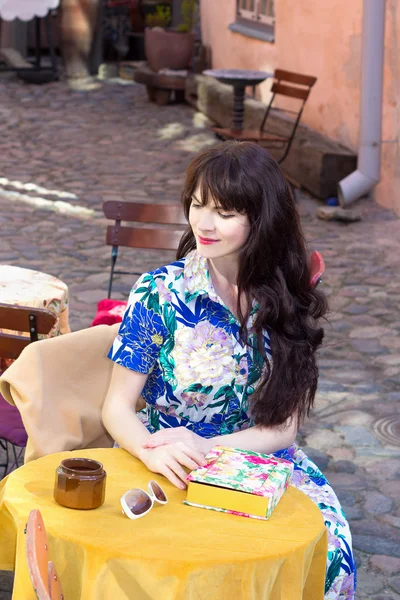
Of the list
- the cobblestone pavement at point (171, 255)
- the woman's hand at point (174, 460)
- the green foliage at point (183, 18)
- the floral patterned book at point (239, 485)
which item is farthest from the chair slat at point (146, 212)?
the green foliage at point (183, 18)

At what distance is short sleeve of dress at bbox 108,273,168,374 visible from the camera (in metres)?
2.97

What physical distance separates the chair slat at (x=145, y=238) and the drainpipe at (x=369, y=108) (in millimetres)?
4163

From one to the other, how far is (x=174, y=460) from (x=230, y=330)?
51cm

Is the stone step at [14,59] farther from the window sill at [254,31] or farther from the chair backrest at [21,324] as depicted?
the chair backrest at [21,324]

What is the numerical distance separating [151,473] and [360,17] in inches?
317

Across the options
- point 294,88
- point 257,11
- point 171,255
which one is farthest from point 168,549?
point 257,11

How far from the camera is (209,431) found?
10.1 ft

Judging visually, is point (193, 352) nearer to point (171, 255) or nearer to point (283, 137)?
point (171, 255)

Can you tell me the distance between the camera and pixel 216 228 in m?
2.89

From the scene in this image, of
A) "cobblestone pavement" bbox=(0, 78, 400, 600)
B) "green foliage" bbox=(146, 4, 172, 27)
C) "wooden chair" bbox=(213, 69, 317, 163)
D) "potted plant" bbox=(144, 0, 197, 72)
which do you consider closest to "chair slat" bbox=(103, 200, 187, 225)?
"cobblestone pavement" bbox=(0, 78, 400, 600)

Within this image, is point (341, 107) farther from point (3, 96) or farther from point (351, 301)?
point (3, 96)

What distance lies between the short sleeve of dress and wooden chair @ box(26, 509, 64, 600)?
2.89ft

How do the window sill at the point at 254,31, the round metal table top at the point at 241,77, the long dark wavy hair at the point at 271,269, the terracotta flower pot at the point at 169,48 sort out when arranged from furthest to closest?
1. the terracotta flower pot at the point at 169,48
2. the window sill at the point at 254,31
3. the round metal table top at the point at 241,77
4. the long dark wavy hair at the point at 271,269

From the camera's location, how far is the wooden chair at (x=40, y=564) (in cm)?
192
